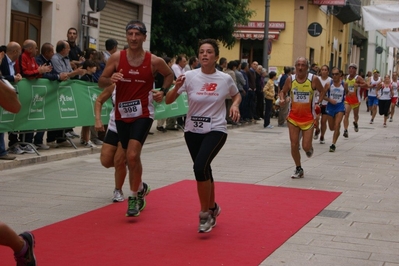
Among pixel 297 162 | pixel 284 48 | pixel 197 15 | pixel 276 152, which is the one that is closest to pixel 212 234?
pixel 297 162

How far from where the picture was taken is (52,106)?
13.0 meters

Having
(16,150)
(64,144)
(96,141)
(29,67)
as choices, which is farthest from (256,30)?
(16,150)

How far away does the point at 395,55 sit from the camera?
86.5m

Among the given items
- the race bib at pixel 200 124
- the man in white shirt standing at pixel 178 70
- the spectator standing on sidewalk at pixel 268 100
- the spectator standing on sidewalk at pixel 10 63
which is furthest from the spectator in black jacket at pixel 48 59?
the spectator standing on sidewalk at pixel 268 100

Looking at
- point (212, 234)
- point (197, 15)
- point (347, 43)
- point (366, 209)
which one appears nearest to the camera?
point (212, 234)

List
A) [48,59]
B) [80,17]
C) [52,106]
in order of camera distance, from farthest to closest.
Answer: [80,17]
[48,59]
[52,106]

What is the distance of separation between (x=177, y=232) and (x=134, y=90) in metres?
1.61

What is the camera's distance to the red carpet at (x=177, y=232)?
6242mm

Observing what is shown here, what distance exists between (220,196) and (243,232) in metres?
2.18

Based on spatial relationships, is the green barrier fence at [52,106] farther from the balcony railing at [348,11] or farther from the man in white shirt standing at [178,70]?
the balcony railing at [348,11]

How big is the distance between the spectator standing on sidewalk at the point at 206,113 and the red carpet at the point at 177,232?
37 cm

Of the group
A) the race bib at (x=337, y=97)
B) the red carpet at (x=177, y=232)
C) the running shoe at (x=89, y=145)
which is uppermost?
the race bib at (x=337, y=97)

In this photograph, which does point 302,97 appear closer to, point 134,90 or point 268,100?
point 134,90

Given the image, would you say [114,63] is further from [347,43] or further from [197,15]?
[347,43]
